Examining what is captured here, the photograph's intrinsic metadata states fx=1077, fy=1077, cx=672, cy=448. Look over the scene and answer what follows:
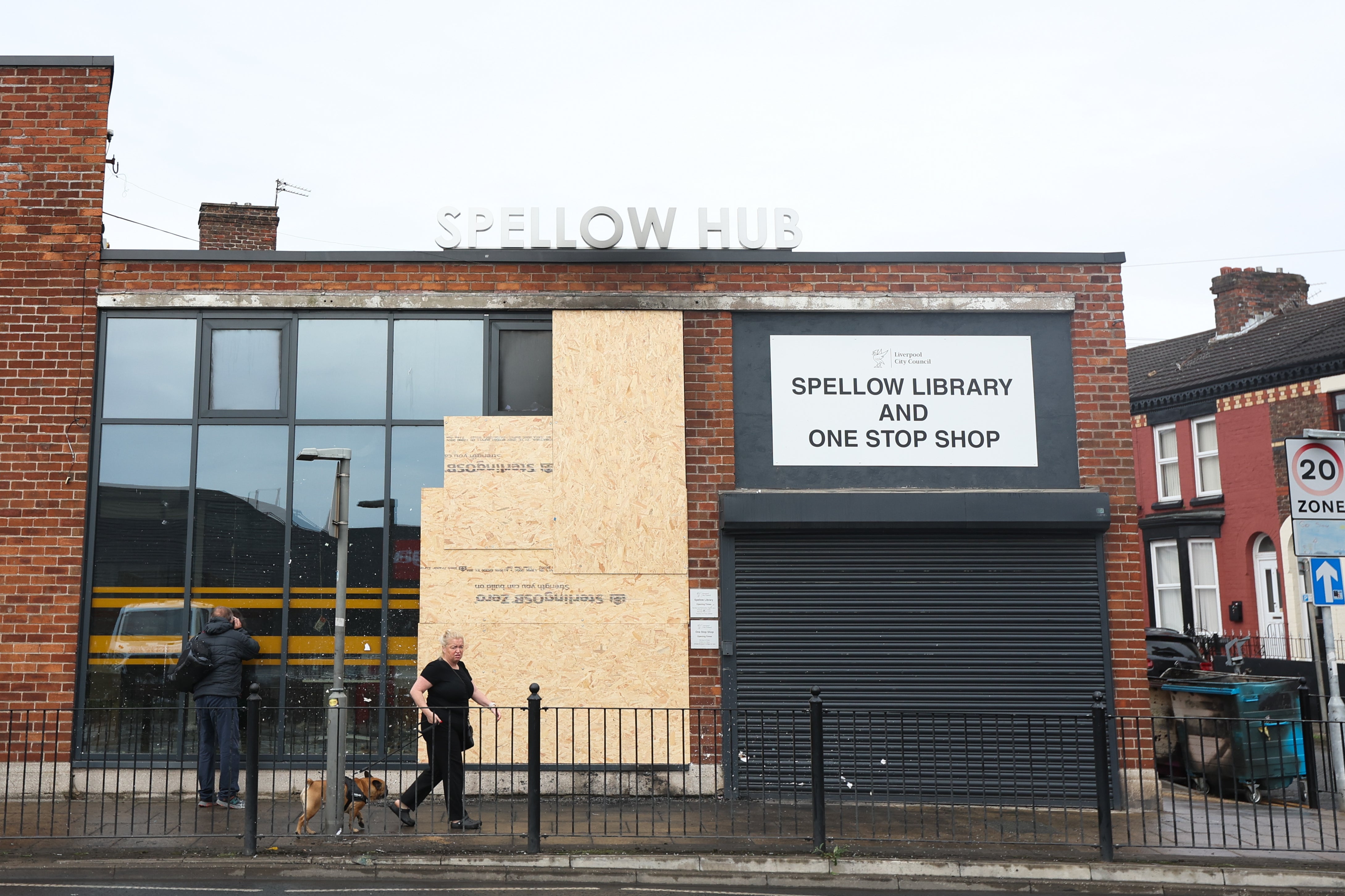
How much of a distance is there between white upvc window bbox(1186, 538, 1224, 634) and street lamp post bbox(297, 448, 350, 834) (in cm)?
2383

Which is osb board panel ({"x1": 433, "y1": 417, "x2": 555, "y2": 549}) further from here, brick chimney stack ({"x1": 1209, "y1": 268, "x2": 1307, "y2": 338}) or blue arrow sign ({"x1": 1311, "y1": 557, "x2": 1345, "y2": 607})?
brick chimney stack ({"x1": 1209, "y1": 268, "x2": 1307, "y2": 338})

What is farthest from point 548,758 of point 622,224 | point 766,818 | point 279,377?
point 622,224

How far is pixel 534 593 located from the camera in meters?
11.5

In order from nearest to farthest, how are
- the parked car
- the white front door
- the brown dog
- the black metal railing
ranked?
the brown dog
the black metal railing
the parked car
the white front door

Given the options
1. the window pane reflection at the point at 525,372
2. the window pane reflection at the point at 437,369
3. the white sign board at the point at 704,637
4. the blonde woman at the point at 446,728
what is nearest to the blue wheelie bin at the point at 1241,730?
the white sign board at the point at 704,637

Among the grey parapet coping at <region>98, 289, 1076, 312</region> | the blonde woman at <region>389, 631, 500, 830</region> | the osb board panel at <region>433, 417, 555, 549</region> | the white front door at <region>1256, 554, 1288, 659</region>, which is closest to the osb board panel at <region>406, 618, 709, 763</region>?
the osb board panel at <region>433, 417, 555, 549</region>

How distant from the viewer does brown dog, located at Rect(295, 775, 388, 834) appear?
356 inches

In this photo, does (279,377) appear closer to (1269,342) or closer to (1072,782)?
(1072,782)

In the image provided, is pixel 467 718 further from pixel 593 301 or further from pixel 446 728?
pixel 593 301

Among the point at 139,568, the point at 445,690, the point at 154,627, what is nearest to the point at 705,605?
the point at 445,690

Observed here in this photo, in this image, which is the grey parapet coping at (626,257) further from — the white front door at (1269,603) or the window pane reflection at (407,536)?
the white front door at (1269,603)

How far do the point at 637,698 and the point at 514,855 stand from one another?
305 cm

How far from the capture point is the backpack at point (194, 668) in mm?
10516

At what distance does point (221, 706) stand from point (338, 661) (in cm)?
197
